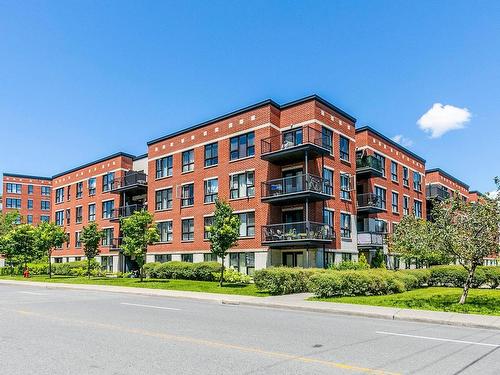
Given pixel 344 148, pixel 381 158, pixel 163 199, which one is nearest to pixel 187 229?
pixel 163 199

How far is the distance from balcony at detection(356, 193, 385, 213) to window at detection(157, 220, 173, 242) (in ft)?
51.0

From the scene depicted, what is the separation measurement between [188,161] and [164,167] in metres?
3.34

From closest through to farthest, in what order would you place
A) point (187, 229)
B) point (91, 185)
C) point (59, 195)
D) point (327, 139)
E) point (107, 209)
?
point (327, 139)
point (187, 229)
point (107, 209)
point (91, 185)
point (59, 195)

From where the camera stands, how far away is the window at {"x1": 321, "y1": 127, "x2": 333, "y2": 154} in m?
30.8

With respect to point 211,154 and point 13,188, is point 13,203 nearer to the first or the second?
point 13,188

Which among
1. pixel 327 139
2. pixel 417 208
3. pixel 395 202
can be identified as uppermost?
pixel 327 139

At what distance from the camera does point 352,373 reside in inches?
272

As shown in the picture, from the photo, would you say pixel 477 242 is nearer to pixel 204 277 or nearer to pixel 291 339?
pixel 291 339

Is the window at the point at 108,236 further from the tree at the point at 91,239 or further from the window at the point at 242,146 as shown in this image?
the window at the point at 242,146

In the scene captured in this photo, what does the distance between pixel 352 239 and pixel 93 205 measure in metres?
30.1

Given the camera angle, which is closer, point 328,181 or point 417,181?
point 328,181

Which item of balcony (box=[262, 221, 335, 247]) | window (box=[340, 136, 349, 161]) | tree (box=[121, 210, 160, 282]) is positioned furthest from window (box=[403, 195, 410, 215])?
tree (box=[121, 210, 160, 282])

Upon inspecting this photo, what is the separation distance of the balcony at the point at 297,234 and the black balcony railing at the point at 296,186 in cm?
210

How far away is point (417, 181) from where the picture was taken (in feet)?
154
